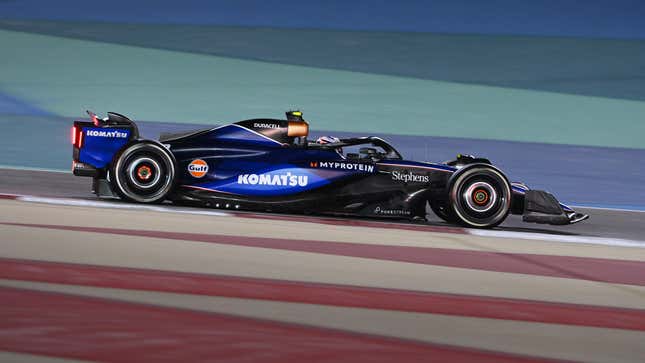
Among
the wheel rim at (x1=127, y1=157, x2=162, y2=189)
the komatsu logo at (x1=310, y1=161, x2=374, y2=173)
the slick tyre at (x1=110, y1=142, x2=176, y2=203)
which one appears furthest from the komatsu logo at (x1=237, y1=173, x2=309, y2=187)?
the wheel rim at (x1=127, y1=157, x2=162, y2=189)

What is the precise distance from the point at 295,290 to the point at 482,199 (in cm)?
444

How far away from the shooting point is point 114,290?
18.7 ft

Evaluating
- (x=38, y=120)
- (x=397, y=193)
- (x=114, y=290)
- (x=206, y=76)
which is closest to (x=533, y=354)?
(x=114, y=290)

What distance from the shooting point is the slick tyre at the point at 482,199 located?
10148 mm

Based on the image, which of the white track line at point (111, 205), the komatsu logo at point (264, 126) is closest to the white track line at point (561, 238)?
the komatsu logo at point (264, 126)

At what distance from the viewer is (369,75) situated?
19.3m

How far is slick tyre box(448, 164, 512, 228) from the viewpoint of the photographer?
33.3 ft

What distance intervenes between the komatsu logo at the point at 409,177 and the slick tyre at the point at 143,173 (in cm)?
194

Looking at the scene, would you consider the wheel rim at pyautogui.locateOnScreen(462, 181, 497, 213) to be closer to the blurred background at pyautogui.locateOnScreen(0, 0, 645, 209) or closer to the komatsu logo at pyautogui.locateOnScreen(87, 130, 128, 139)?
the blurred background at pyautogui.locateOnScreen(0, 0, 645, 209)

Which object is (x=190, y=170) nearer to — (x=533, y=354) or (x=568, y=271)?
(x=568, y=271)

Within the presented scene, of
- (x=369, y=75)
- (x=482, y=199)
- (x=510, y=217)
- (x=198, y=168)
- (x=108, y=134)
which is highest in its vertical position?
(x=369, y=75)

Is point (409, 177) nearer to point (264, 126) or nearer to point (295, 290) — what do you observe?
point (264, 126)

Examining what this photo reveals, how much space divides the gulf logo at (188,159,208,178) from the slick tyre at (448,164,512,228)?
A: 218cm

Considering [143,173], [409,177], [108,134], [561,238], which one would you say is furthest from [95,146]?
[561,238]
